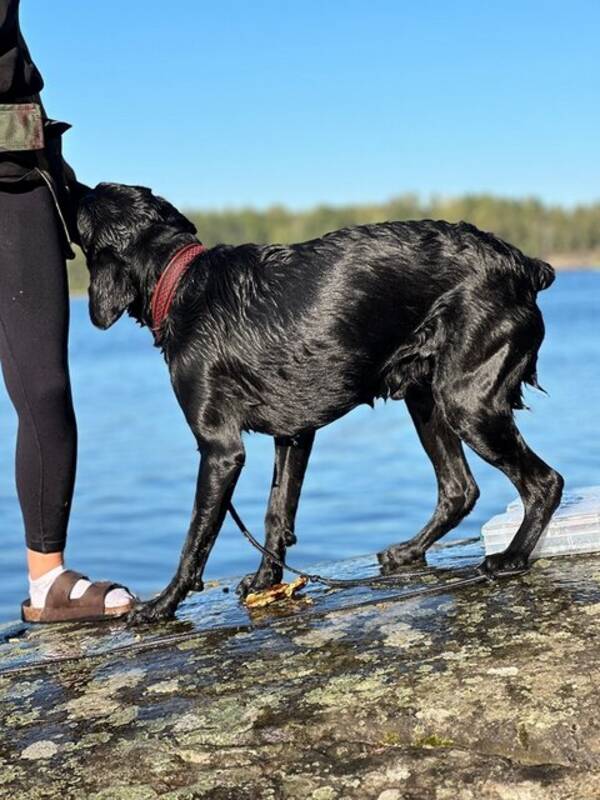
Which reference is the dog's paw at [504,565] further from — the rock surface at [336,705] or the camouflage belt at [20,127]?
the camouflage belt at [20,127]

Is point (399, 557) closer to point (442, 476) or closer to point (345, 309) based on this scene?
point (442, 476)

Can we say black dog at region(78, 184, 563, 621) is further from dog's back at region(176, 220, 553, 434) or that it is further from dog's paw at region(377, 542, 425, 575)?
dog's paw at region(377, 542, 425, 575)

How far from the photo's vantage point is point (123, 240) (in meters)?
4.43

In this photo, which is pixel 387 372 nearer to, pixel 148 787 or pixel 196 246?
pixel 196 246

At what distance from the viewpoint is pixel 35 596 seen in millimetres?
4438

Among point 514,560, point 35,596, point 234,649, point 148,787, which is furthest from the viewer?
point 35,596

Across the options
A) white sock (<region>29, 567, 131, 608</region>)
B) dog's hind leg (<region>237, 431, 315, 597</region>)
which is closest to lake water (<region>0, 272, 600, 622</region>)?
white sock (<region>29, 567, 131, 608</region>)

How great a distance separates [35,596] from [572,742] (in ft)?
8.16

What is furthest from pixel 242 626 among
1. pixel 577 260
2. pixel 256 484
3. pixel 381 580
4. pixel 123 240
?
pixel 577 260

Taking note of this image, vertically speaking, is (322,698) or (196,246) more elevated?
(196,246)

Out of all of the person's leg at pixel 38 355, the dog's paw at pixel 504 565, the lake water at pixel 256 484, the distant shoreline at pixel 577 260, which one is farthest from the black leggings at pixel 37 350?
the distant shoreline at pixel 577 260

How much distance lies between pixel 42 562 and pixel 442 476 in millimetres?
1699

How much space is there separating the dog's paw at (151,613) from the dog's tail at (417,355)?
1.20 m

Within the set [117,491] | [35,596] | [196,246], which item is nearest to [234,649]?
[35,596]
